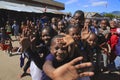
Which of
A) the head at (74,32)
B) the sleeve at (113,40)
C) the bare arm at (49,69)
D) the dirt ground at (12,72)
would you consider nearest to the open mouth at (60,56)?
the bare arm at (49,69)

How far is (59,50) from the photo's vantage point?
258 cm

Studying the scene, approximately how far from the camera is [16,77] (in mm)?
7246

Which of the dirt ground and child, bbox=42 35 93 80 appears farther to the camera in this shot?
the dirt ground

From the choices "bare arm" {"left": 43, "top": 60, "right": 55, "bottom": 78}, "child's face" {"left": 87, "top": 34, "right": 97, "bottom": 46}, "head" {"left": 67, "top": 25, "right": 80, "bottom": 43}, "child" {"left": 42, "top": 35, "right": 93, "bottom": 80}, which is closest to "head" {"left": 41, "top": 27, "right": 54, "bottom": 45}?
"head" {"left": 67, "top": 25, "right": 80, "bottom": 43}

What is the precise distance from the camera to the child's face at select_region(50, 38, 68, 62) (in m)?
2.52

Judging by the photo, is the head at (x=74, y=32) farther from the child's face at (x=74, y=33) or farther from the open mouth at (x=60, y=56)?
the open mouth at (x=60, y=56)

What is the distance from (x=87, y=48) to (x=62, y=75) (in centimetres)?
301

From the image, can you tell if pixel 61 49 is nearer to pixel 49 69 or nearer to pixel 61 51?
pixel 61 51

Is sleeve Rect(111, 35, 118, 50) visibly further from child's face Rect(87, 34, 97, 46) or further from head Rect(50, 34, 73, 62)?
head Rect(50, 34, 73, 62)

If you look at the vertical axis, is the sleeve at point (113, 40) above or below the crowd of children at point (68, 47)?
below

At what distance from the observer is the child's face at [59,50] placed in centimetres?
252

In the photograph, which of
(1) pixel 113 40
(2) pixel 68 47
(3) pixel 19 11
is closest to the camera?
(2) pixel 68 47

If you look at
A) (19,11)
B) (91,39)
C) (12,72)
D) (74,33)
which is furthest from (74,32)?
(19,11)

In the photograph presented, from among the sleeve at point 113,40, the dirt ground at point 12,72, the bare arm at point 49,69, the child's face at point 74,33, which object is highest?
the child's face at point 74,33
